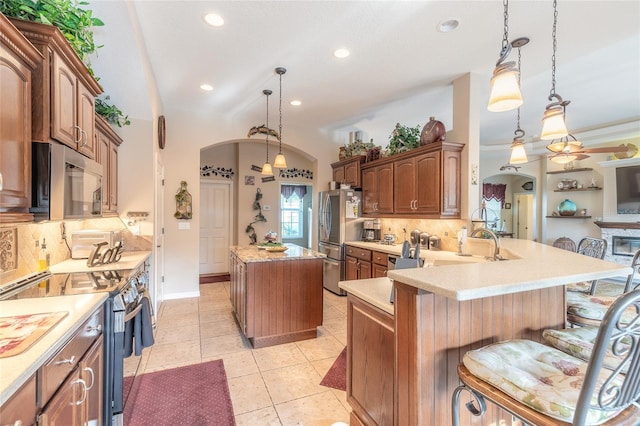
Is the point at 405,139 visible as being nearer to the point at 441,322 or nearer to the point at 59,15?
the point at 441,322

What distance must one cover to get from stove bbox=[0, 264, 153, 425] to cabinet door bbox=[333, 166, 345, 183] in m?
4.17

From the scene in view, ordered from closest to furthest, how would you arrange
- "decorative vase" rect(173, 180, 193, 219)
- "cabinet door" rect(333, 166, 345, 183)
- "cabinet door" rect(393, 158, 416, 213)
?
1. "cabinet door" rect(393, 158, 416, 213)
2. "decorative vase" rect(173, 180, 193, 219)
3. "cabinet door" rect(333, 166, 345, 183)

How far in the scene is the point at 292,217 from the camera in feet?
27.1

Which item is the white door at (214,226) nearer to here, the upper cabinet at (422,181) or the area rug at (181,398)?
the upper cabinet at (422,181)

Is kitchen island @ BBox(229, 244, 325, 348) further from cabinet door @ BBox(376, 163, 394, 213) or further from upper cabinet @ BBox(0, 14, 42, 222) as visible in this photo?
upper cabinet @ BBox(0, 14, 42, 222)

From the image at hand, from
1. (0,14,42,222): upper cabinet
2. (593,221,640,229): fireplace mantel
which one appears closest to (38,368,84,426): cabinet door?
(0,14,42,222): upper cabinet

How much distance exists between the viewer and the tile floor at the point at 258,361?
6.86 feet

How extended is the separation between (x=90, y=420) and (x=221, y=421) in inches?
31.4

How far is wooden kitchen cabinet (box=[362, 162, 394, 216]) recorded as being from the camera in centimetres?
456

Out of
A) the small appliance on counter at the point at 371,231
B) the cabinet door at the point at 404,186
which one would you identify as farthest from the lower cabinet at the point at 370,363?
the small appliance on counter at the point at 371,231

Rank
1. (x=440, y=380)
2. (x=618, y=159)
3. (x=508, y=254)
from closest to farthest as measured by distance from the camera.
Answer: (x=440, y=380) → (x=508, y=254) → (x=618, y=159)

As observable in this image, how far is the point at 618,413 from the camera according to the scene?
998mm

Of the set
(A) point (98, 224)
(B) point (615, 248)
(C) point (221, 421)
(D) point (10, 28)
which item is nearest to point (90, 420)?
(C) point (221, 421)

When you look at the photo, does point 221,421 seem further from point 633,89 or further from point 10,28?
point 633,89
